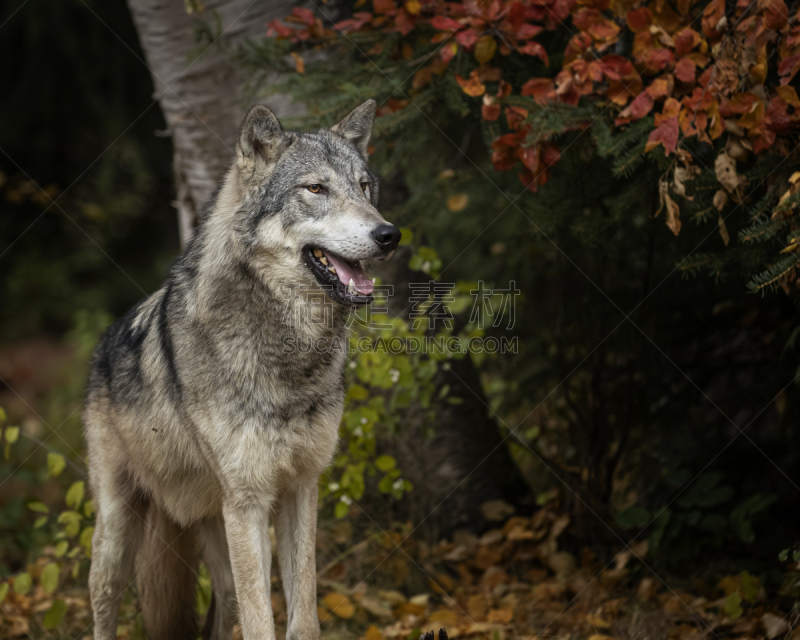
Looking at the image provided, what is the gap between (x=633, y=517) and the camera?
177 inches

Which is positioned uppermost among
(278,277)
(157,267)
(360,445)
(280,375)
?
(278,277)

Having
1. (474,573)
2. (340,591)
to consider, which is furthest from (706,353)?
(340,591)

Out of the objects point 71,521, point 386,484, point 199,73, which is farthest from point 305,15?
point 71,521

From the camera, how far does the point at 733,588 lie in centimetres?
402

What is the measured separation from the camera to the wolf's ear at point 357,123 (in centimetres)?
343

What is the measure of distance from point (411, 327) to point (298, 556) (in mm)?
2001

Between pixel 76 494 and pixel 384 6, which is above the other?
pixel 384 6

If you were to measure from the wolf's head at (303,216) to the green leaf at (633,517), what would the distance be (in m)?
2.60

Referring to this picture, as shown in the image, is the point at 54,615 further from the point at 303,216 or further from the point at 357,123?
the point at 357,123

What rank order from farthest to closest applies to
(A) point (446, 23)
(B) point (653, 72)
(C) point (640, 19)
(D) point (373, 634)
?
(D) point (373, 634) → (A) point (446, 23) → (B) point (653, 72) → (C) point (640, 19)

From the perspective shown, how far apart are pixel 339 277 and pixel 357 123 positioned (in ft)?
2.99

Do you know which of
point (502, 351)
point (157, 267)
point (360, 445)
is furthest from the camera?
point (157, 267)

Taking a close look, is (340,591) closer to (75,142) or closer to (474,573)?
(474,573)

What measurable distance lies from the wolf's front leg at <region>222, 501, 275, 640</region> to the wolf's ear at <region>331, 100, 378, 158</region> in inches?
72.1
